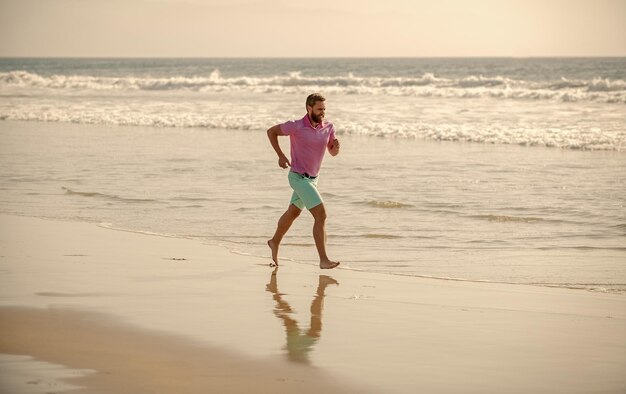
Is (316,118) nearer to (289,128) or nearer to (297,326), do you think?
(289,128)

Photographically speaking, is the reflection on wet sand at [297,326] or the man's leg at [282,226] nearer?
the reflection on wet sand at [297,326]

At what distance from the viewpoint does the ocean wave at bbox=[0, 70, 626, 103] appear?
1487 inches

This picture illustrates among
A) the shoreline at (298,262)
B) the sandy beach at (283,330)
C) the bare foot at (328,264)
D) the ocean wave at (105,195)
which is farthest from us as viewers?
the ocean wave at (105,195)

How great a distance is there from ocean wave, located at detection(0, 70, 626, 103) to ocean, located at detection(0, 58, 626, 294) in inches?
264

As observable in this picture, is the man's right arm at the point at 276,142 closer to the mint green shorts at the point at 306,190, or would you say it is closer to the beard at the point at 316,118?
the mint green shorts at the point at 306,190

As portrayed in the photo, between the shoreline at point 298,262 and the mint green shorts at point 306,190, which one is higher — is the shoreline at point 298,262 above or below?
below

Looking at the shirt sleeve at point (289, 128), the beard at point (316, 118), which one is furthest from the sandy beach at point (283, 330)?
the beard at point (316, 118)

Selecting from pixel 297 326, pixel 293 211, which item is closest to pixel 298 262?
pixel 293 211

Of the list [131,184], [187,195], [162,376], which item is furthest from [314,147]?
[131,184]

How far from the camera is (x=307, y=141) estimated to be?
8203 millimetres

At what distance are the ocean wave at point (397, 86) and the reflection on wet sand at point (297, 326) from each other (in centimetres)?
2711

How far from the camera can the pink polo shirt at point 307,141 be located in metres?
8.18

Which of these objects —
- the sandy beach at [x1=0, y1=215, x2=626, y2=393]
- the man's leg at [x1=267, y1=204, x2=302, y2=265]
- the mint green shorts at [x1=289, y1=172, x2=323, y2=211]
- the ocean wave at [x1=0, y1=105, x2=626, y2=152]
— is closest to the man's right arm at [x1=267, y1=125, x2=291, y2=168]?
the mint green shorts at [x1=289, y1=172, x2=323, y2=211]

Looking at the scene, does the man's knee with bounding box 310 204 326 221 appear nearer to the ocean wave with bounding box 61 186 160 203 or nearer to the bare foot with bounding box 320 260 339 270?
the bare foot with bounding box 320 260 339 270
